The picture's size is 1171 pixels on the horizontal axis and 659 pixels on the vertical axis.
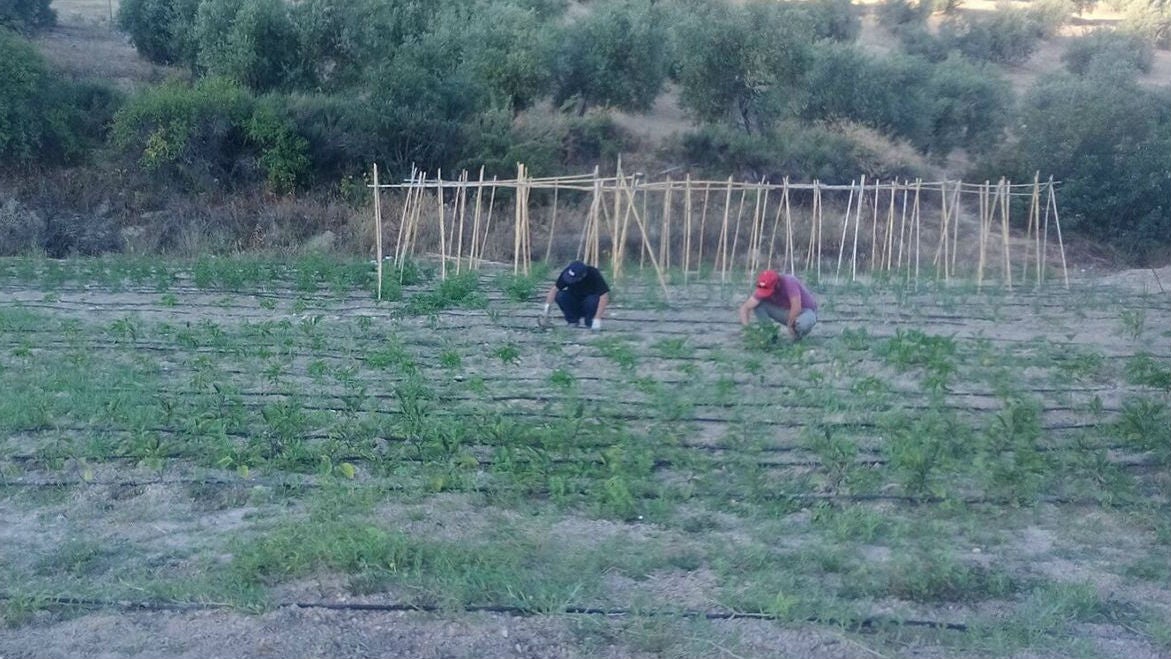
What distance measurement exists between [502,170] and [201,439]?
15662mm

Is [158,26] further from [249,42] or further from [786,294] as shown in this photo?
[786,294]

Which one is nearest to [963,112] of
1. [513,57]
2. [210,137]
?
[513,57]

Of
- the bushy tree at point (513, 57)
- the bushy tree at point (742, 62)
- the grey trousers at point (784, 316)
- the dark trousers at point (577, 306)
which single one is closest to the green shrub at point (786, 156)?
the bushy tree at point (742, 62)

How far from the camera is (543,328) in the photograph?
11047mm

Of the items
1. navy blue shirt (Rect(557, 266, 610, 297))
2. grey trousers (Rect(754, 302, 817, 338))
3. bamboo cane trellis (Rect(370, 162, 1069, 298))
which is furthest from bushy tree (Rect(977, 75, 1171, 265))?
navy blue shirt (Rect(557, 266, 610, 297))

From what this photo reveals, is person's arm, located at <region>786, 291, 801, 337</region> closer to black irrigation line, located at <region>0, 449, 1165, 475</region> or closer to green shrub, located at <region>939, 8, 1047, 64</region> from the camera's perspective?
black irrigation line, located at <region>0, 449, 1165, 475</region>

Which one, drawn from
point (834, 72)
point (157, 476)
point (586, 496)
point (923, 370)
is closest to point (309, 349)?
point (157, 476)

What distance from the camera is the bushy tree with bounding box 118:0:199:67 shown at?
26109mm

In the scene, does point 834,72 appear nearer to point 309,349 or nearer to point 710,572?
point 309,349

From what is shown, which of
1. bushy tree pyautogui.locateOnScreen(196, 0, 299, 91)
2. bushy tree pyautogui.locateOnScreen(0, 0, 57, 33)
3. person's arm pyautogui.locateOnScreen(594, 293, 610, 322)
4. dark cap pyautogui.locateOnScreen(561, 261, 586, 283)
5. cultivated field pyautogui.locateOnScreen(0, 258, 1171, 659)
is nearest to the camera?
cultivated field pyautogui.locateOnScreen(0, 258, 1171, 659)

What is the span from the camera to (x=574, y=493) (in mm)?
6301

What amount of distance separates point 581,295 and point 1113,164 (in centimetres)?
1560

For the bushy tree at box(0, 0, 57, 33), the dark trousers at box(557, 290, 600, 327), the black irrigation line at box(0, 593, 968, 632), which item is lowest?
the black irrigation line at box(0, 593, 968, 632)

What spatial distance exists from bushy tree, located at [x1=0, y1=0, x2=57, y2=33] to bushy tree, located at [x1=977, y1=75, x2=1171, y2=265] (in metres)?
21.3
